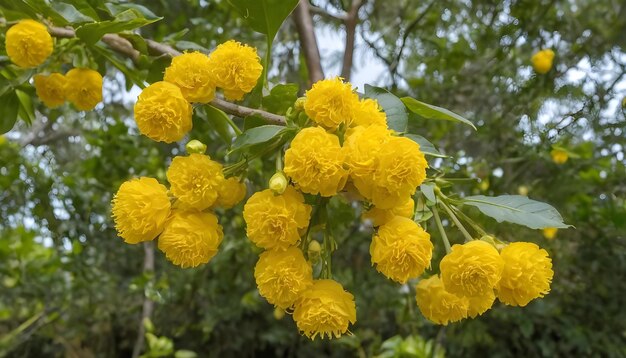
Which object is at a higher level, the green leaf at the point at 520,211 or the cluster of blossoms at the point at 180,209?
the green leaf at the point at 520,211

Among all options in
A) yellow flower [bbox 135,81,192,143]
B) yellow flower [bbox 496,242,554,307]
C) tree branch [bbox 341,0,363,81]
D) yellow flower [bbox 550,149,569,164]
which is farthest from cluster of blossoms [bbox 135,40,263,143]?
yellow flower [bbox 550,149,569,164]

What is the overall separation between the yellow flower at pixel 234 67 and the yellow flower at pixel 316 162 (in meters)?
0.11

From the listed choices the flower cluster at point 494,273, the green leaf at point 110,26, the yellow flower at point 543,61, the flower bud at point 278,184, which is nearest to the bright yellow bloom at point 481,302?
the flower cluster at point 494,273

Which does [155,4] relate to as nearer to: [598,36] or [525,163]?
[525,163]

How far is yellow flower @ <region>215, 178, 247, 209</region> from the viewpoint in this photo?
1.92 feet

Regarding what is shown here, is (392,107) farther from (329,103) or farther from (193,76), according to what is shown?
(193,76)

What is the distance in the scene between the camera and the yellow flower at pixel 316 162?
0.50 meters

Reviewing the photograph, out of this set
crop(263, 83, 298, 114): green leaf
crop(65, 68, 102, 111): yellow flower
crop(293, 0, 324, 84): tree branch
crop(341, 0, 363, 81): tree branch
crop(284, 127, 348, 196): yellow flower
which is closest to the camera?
crop(284, 127, 348, 196): yellow flower

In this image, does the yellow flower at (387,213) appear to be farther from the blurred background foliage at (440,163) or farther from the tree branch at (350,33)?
the tree branch at (350,33)

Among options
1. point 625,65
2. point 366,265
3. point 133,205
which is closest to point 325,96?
point 133,205

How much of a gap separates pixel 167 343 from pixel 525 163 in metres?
1.13

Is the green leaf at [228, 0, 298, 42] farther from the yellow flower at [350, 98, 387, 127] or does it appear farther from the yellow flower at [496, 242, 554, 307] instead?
the yellow flower at [496, 242, 554, 307]

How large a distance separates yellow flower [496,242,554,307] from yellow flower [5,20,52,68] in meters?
0.63

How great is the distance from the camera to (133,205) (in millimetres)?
568
